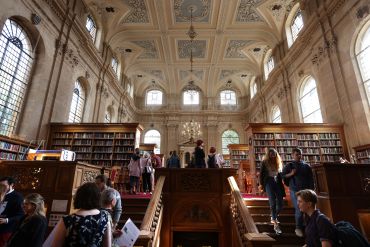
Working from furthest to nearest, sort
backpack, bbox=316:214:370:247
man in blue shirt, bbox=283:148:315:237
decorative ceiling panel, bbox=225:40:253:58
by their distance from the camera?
decorative ceiling panel, bbox=225:40:253:58 < man in blue shirt, bbox=283:148:315:237 < backpack, bbox=316:214:370:247

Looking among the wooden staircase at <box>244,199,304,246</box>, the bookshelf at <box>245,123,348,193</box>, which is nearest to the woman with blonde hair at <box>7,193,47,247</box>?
the wooden staircase at <box>244,199,304,246</box>

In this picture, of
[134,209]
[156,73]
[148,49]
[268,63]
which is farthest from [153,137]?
Result: [134,209]

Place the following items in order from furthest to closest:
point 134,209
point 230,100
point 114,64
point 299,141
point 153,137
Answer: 1. point 230,100
2. point 153,137
3. point 114,64
4. point 299,141
5. point 134,209

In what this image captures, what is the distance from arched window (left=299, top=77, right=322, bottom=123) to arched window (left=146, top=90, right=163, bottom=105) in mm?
11548

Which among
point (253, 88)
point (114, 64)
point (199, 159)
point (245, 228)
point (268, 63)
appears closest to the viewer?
point (245, 228)

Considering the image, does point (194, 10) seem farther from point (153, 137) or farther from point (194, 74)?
point (153, 137)

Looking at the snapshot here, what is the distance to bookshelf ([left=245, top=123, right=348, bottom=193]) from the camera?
26.1 feet

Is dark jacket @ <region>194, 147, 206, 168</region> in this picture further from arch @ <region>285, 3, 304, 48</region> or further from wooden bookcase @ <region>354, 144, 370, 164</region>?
arch @ <region>285, 3, 304, 48</region>

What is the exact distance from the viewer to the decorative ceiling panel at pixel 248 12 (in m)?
10.7

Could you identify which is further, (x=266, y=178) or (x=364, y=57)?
(x=364, y=57)

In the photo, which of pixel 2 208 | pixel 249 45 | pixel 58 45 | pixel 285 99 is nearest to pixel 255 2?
pixel 249 45

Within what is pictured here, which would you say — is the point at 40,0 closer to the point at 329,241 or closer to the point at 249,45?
the point at 329,241

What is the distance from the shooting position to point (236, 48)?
13.9 metres

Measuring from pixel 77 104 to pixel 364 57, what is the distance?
1103cm
